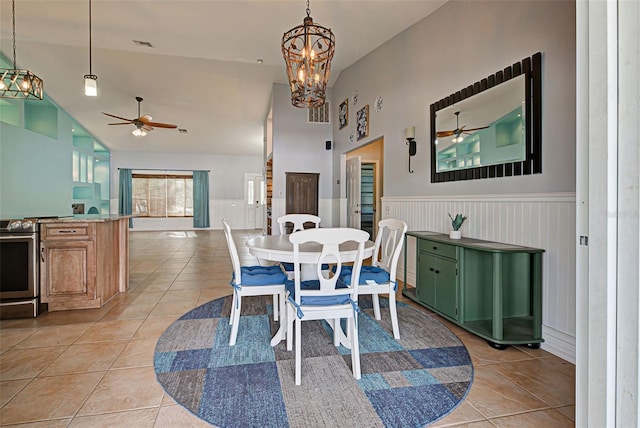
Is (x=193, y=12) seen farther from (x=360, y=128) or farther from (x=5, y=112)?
(x=5, y=112)

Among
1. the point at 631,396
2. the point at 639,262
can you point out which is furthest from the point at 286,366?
the point at 639,262

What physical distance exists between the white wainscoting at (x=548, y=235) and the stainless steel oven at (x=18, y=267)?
4.04 m

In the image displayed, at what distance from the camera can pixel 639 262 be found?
1.04 metres

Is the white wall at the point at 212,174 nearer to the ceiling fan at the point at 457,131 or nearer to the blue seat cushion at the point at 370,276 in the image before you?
the ceiling fan at the point at 457,131

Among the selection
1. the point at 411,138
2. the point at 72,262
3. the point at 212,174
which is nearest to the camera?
the point at 72,262

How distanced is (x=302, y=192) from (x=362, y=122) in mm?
2099

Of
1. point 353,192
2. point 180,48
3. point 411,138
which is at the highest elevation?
point 180,48

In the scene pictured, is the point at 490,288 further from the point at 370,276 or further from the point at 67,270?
the point at 67,270

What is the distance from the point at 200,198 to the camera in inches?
467

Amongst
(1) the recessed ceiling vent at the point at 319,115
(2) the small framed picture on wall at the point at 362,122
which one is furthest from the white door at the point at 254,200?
(2) the small framed picture on wall at the point at 362,122

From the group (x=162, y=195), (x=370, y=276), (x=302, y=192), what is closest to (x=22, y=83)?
(x=370, y=276)

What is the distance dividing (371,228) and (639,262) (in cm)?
681

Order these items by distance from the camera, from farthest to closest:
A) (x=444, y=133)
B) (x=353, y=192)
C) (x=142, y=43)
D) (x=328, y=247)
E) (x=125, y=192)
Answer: (x=125, y=192) < (x=353, y=192) < (x=142, y=43) < (x=444, y=133) < (x=328, y=247)

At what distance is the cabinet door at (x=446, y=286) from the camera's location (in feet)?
8.85
